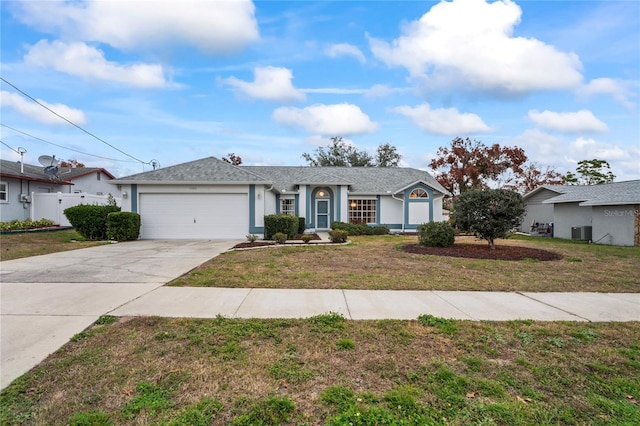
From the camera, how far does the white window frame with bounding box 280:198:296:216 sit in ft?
68.4

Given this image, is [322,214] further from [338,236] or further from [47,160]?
[47,160]

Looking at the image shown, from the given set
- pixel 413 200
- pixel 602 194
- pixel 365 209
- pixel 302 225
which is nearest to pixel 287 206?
pixel 302 225

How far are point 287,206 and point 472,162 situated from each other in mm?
19192

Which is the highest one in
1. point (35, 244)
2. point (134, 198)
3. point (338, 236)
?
point (134, 198)

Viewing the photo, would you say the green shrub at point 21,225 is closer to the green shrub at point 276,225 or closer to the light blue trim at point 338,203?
the green shrub at point 276,225

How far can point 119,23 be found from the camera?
12172 mm

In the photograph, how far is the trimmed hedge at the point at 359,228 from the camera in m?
A: 19.0

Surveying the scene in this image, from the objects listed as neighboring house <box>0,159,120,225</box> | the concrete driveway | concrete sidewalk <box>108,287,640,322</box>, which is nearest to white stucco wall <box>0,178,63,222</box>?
neighboring house <box>0,159,120,225</box>

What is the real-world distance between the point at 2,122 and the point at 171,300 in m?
25.2

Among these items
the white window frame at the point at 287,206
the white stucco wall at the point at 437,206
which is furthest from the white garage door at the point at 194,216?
the white stucco wall at the point at 437,206

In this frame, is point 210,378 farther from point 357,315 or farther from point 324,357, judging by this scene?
point 357,315

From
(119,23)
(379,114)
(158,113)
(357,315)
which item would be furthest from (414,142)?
(357,315)

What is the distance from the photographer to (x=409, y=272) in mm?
7887

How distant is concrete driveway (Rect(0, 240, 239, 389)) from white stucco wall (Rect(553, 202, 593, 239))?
66.3ft
